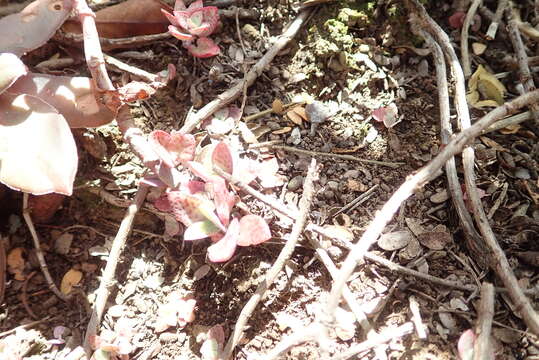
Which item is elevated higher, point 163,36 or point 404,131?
point 163,36

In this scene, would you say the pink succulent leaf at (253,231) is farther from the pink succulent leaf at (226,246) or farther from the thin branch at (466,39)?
the thin branch at (466,39)

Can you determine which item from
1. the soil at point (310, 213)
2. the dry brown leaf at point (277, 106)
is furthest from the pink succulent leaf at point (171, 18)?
the dry brown leaf at point (277, 106)

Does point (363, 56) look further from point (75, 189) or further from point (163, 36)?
point (75, 189)

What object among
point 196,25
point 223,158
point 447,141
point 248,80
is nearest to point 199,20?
point 196,25

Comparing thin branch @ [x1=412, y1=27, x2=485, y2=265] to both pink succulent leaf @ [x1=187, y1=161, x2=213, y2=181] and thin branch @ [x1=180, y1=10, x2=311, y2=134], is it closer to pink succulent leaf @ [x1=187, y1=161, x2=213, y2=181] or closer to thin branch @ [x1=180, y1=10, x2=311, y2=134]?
thin branch @ [x1=180, y1=10, x2=311, y2=134]

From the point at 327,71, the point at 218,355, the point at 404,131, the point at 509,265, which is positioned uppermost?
the point at 327,71

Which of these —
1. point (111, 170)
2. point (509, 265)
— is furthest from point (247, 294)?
point (509, 265)
